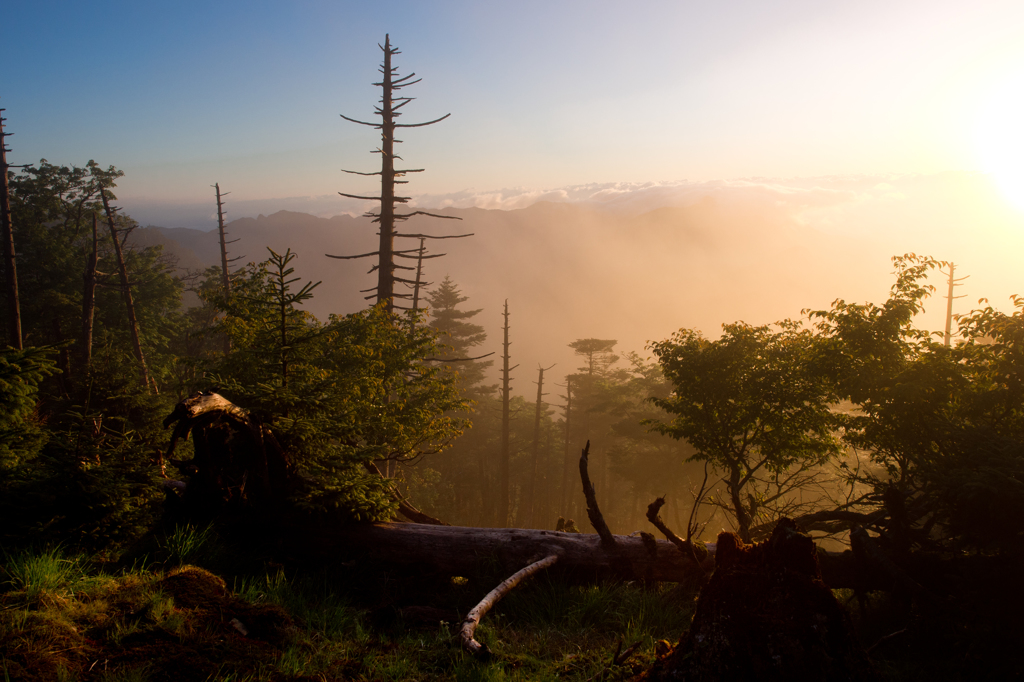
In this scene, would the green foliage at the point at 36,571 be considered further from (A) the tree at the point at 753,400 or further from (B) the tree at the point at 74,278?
(B) the tree at the point at 74,278

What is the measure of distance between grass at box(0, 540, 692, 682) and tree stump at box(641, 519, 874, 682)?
90 centimetres

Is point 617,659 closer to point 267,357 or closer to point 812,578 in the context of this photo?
point 812,578

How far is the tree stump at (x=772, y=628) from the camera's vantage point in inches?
127

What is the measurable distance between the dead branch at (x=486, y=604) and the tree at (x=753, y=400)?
6863 millimetres

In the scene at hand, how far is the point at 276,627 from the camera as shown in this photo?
4145mm

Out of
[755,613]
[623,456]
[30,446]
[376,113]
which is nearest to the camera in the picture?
[755,613]

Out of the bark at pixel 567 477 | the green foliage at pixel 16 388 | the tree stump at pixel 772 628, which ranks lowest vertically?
the bark at pixel 567 477

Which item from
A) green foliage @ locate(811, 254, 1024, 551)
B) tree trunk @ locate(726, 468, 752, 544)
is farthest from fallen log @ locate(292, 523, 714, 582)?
tree trunk @ locate(726, 468, 752, 544)

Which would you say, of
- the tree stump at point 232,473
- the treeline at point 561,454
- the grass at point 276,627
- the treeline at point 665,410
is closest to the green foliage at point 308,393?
the treeline at point 665,410

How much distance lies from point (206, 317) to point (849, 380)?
41.9 meters

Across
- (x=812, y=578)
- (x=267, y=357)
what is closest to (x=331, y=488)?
(x=267, y=357)

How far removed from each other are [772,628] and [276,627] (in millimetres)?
3820

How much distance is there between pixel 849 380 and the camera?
1019 centimetres

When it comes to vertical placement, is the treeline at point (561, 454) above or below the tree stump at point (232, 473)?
below
